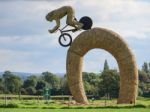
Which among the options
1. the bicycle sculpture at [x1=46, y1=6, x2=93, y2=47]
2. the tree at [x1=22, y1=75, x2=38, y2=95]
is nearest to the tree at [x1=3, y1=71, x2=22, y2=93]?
the tree at [x1=22, y1=75, x2=38, y2=95]

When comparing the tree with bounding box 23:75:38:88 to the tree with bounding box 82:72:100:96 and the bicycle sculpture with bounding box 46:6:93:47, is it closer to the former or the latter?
the tree with bounding box 82:72:100:96

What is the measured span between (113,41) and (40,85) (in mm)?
54581

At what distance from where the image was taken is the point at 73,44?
39625mm

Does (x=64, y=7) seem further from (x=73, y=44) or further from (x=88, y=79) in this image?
(x=88, y=79)

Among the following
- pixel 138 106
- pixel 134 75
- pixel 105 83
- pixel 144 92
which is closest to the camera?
pixel 138 106

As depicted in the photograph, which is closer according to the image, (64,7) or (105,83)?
(64,7)

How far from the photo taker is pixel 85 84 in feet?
261

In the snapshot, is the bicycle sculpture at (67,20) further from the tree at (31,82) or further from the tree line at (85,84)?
the tree at (31,82)

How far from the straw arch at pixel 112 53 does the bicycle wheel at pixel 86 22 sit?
0.53m

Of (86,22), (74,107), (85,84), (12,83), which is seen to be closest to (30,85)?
(12,83)

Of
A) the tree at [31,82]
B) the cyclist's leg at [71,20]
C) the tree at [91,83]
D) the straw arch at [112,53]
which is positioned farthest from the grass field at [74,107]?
the tree at [31,82]

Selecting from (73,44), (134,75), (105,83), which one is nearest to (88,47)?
(73,44)

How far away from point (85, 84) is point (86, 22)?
40089mm

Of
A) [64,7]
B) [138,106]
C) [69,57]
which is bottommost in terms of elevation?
[138,106]
